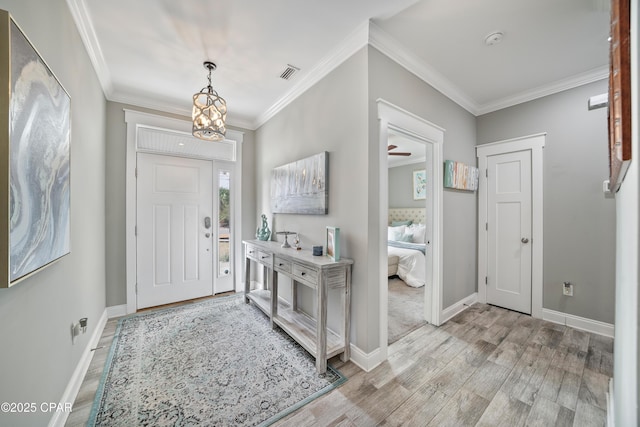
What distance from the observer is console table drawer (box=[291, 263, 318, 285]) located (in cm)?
189

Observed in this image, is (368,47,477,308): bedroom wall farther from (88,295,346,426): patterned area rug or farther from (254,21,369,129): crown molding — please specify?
(88,295,346,426): patterned area rug

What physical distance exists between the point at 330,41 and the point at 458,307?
3.16 meters

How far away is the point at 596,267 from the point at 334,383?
2.88m

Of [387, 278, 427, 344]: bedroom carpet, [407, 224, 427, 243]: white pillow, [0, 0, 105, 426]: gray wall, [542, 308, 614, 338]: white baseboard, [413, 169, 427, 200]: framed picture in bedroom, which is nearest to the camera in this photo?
[0, 0, 105, 426]: gray wall

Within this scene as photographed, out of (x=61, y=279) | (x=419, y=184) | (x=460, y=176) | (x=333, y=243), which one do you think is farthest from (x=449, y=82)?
(x=61, y=279)

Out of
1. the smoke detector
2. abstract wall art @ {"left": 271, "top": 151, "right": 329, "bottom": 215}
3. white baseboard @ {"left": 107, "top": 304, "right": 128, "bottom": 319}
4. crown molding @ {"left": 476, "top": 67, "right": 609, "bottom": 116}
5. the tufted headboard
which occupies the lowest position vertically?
white baseboard @ {"left": 107, "top": 304, "right": 128, "bottom": 319}

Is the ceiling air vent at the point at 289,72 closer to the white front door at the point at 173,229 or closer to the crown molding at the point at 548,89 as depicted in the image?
the white front door at the point at 173,229

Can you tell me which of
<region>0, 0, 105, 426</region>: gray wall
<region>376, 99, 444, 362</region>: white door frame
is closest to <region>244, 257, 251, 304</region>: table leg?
<region>0, 0, 105, 426</region>: gray wall

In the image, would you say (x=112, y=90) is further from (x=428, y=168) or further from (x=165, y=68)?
(x=428, y=168)

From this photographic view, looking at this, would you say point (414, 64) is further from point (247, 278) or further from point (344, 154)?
point (247, 278)

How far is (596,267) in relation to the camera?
242cm

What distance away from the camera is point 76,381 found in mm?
1608

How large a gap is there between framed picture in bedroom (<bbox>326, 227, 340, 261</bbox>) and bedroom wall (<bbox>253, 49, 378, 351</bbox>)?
112 millimetres

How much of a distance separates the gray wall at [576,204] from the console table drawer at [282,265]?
115 inches
